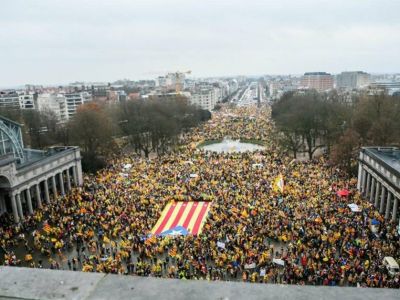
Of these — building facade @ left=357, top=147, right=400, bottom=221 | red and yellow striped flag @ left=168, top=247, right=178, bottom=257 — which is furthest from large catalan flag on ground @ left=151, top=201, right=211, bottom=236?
building facade @ left=357, top=147, right=400, bottom=221

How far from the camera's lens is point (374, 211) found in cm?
3306

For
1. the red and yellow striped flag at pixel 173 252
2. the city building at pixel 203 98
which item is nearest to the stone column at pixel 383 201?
the red and yellow striped flag at pixel 173 252

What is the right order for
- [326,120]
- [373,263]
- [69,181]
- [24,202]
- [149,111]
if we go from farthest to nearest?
[149,111] < [326,120] < [69,181] < [24,202] < [373,263]

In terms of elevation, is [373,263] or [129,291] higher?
[129,291]

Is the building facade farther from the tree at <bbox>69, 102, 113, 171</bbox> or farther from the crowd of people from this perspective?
the tree at <bbox>69, 102, 113, 171</bbox>

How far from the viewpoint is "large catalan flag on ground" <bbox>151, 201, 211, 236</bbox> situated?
97.3ft

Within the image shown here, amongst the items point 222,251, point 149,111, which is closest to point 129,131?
point 149,111

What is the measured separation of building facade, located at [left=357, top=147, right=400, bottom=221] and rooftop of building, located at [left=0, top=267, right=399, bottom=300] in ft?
99.2

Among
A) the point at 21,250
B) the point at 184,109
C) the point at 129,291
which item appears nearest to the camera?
the point at 129,291

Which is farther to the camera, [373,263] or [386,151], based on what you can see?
[386,151]

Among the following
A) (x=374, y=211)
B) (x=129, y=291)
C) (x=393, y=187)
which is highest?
(x=129, y=291)

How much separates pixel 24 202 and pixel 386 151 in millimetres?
38535

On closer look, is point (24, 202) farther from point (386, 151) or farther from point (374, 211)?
point (386, 151)

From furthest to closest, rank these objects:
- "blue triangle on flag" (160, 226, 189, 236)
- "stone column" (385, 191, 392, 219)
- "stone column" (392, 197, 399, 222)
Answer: "stone column" (385, 191, 392, 219), "stone column" (392, 197, 399, 222), "blue triangle on flag" (160, 226, 189, 236)
